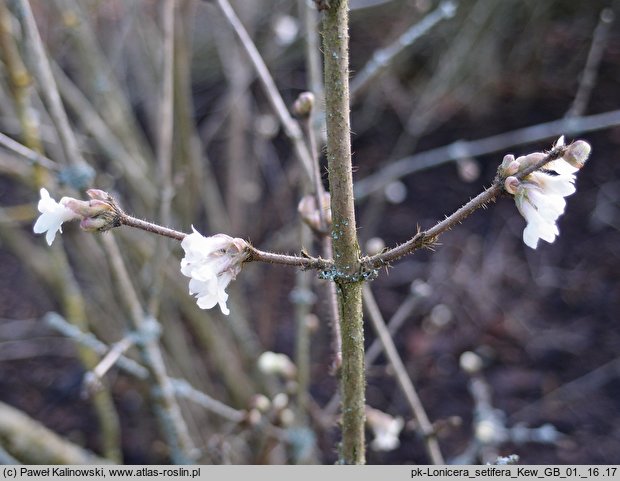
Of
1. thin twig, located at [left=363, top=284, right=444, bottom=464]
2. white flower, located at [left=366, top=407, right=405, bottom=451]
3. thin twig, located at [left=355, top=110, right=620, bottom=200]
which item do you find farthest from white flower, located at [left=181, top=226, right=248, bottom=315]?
thin twig, located at [left=355, top=110, right=620, bottom=200]

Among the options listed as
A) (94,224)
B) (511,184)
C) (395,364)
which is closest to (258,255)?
(94,224)

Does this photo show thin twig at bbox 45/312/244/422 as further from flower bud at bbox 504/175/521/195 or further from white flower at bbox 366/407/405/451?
flower bud at bbox 504/175/521/195

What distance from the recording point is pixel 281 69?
4.73 metres

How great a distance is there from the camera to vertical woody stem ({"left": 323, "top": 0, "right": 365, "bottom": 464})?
0.87 m

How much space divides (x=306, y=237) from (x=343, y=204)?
135cm

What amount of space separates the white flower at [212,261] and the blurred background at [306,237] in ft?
2.93

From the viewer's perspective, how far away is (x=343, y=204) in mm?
944

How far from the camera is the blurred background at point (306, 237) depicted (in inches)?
93.0

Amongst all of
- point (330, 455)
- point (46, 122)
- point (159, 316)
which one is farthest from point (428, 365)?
point (46, 122)

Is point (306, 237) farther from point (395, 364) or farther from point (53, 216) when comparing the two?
point (53, 216)

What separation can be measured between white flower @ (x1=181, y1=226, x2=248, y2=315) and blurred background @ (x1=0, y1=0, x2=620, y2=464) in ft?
2.93

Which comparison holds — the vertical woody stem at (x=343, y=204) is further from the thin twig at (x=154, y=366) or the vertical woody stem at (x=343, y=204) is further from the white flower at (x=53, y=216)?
the thin twig at (x=154, y=366)

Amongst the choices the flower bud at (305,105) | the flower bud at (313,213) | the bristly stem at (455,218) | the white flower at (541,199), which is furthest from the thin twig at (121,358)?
the white flower at (541,199)

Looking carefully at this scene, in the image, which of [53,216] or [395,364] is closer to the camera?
[53,216]
